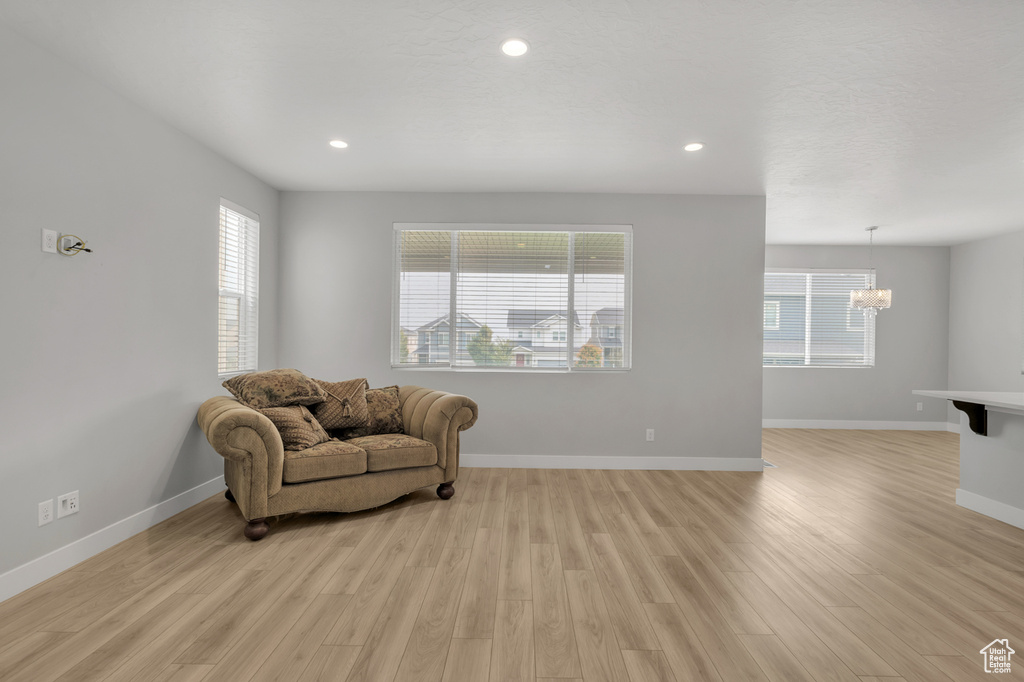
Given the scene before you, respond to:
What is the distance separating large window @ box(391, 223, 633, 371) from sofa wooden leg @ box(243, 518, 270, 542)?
84.2 inches

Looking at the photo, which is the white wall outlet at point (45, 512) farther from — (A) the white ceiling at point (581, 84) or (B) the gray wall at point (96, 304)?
(A) the white ceiling at point (581, 84)

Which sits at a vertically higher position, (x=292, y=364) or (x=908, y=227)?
(x=908, y=227)

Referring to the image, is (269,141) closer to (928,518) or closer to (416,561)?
(416,561)

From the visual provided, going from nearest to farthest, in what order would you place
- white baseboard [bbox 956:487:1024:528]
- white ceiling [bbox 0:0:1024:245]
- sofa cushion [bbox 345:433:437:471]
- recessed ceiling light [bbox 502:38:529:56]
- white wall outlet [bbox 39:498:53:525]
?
white ceiling [bbox 0:0:1024:245] → recessed ceiling light [bbox 502:38:529:56] → white wall outlet [bbox 39:498:53:525] → white baseboard [bbox 956:487:1024:528] → sofa cushion [bbox 345:433:437:471]

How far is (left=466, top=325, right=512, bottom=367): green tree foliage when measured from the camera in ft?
16.6

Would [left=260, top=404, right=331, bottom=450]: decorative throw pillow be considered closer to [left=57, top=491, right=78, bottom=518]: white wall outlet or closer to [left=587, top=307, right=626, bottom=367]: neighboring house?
[left=57, top=491, right=78, bottom=518]: white wall outlet

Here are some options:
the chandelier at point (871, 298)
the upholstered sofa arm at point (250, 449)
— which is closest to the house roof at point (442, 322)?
the upholstered sofa arm at point (250, 449)

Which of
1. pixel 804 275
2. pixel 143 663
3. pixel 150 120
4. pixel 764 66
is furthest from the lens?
pixel 804 275

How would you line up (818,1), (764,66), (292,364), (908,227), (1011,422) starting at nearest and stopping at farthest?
(818,1)
(764,66)
(1011,422)
(292,364)
(908,227)

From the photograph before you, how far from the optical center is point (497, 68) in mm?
2646

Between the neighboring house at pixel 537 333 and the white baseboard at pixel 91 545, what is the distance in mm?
2798

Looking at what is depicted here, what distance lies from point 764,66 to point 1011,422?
3027 mm

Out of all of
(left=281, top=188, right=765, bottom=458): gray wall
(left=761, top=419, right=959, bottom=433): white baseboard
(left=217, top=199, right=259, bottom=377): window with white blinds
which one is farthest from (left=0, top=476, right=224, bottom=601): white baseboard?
(left=761, top=419, right=959, bottom=433): white baseboard

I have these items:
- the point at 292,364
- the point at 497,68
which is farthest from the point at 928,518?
→ the point at 292,364
